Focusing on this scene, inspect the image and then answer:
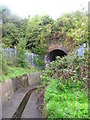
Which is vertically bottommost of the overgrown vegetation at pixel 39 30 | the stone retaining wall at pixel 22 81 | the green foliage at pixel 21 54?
Answer: the stone retaining wall at pixel 22 81

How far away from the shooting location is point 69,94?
3.58 metres

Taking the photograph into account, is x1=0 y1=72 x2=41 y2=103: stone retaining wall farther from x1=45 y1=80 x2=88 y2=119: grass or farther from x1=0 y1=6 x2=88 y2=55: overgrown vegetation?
x1=45 y1=80 x2=88 y2=119: grass

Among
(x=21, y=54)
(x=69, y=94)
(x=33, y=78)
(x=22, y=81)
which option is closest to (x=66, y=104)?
(x=69, y=94)

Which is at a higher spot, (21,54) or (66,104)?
(21,54)

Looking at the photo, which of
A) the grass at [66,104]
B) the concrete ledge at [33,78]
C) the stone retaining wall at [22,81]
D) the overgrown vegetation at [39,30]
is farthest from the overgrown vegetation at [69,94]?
the overgrown vegetation at [39,30]

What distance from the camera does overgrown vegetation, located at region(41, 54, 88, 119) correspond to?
256 cm

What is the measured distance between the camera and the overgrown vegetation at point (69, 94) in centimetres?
256

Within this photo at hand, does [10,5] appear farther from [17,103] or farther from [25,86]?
[17,103]

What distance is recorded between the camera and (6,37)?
13.4m

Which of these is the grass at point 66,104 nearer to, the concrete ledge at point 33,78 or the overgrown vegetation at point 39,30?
the concrete ledge at point 33,78

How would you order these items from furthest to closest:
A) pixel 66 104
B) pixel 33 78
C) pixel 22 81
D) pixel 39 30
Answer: pixel 39 30 < pixel 33 78 < pixel 22 81 < pixel 66 104

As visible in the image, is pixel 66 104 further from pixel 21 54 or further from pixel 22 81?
pixel 21 54

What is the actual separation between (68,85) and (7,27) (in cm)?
1099

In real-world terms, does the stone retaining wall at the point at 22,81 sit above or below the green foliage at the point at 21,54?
below
